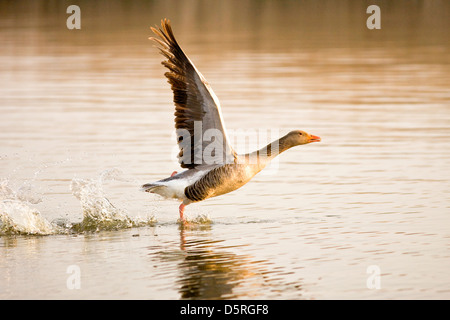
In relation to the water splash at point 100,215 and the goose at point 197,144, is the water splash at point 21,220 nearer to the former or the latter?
the water splash at point 100,215

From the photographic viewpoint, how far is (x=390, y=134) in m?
16.2

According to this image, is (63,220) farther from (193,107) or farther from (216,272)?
(216,272)

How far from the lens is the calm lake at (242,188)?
27.2ft

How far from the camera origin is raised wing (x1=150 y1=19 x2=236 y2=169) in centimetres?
1010

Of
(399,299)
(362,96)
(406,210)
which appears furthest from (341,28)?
(399,299)

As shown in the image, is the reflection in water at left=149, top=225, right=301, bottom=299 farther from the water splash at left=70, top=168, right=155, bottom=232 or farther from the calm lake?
the water splash at left=70, top=168, right=155, bottom=232

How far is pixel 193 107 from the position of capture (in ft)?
33.7

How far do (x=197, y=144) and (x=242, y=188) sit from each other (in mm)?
2204

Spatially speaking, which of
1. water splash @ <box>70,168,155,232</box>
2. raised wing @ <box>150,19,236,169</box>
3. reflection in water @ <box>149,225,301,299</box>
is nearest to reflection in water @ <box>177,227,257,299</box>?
reflection in water @ <box>149,225,301,299</box>

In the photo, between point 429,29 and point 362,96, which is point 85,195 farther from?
point 429,29

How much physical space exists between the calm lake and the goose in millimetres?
394

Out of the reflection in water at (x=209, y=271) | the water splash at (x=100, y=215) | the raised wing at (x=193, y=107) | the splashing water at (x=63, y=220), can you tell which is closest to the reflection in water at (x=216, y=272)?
the reflection in water at (x=209, y=271)

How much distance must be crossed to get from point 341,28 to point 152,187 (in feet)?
104

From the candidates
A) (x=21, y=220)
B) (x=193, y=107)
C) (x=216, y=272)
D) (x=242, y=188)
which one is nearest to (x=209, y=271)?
(x=216, y=272)
